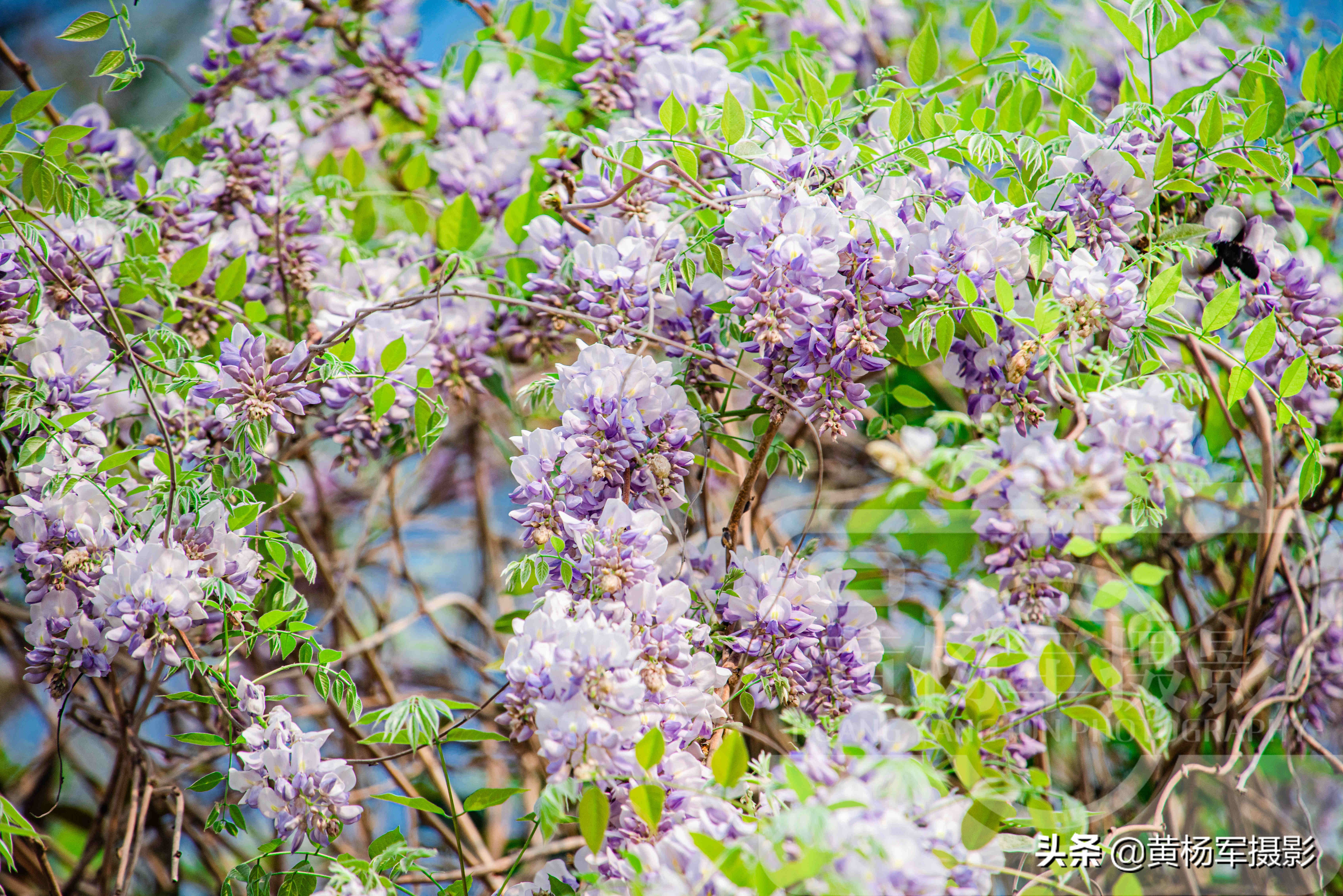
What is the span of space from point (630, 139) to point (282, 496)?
656mm

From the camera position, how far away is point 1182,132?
91 cm

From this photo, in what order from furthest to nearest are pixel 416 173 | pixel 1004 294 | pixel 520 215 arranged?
pixel 416 173
pixel 520 215
pixel 1004 294

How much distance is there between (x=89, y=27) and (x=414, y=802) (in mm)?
798

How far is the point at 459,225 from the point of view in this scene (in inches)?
43.6

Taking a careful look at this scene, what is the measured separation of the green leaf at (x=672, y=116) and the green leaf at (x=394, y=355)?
0.34m

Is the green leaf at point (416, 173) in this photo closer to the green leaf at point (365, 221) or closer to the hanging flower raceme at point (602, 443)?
the green leaf at point (365, 221)

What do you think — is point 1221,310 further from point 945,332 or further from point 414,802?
point 414,802

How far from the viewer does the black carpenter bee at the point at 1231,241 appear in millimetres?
926

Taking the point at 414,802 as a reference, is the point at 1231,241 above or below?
above

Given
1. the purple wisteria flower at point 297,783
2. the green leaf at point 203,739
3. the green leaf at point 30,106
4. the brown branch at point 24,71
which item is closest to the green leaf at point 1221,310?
the purple wisteria flower at point 297,783

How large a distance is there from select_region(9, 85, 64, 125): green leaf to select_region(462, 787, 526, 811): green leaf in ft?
2.63

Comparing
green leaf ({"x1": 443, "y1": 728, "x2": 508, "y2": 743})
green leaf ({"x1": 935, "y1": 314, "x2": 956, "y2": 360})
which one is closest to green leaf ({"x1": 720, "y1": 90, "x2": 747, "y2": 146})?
green leaf ({"x1": 935, "y1": 314, "x2": 956, "y2": 360})

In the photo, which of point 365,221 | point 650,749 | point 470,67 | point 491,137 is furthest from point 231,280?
point 650,749

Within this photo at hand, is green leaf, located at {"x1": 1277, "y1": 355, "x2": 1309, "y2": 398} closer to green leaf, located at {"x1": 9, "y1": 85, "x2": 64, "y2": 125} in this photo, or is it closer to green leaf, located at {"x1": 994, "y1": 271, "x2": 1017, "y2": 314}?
green leaf, located at {"x1": 994, "y1": 271, "x2": 1017, "y2": 314}
